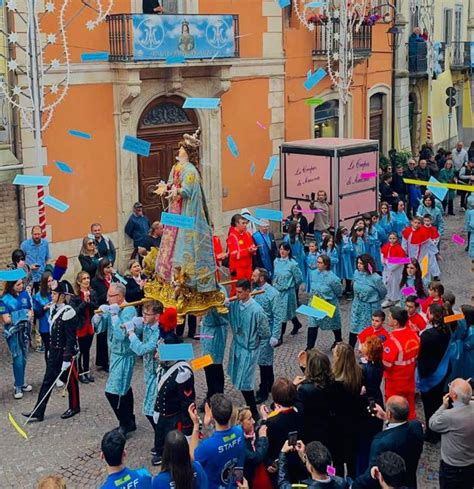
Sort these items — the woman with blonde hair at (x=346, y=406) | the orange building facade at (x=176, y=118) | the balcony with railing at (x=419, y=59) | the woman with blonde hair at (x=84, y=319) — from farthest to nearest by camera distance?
1. the balcony with railing at (x=419, y=59)
2. the orange building facade at (x=176, y=118)
3. the woman with blonde hair at (x=84, y=319)
4. the woman with blonde hair at (x=346, y=406)

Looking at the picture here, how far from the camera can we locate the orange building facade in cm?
1599

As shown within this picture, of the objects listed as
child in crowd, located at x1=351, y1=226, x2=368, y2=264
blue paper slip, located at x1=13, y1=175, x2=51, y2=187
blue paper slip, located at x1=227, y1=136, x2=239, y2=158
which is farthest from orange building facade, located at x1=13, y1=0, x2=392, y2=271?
child in crowd, located at x1=351, y1=226, x2=368, y2=264

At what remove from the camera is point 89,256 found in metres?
13.2

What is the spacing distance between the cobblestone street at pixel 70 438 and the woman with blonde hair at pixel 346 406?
136 cm

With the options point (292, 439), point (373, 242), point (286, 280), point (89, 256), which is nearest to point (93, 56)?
point (89, 256)

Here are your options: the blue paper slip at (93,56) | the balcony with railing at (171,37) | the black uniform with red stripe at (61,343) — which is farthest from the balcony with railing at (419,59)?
the black uniform with red stripe at (61,343)

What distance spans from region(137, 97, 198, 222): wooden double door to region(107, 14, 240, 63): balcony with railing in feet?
4.13

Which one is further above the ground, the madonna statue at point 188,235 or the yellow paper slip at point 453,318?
the madonna statue at point 188,235

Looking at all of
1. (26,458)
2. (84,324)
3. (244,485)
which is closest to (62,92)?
(84,324)

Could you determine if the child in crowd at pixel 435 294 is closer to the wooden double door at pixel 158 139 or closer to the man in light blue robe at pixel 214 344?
the man in light blue robe at pixel 214 344

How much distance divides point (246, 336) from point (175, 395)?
1877 mm

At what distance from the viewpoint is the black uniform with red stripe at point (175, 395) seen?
7.98 metres

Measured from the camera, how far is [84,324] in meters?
11.2

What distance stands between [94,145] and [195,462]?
11.3m
